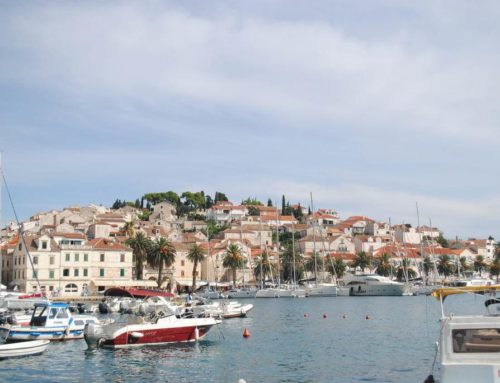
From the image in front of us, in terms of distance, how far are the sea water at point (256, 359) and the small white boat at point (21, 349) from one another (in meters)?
0.38

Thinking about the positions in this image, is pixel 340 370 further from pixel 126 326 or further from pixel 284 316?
pixel 284 316

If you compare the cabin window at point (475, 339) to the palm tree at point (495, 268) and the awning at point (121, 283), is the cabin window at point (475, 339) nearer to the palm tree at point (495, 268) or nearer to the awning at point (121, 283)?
the awning at point (121, 283)

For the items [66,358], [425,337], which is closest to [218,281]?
[425,337]

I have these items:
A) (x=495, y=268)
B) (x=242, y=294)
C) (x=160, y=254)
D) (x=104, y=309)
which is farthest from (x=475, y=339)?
(x=495, y=268)

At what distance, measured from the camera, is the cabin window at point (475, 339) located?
16.8 metres

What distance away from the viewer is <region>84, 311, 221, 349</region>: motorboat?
127 ft

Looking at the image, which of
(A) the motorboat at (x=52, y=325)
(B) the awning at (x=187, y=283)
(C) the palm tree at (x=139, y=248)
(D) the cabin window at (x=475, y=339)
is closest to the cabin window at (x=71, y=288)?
(C) the palm tree at (x=139, y=248)

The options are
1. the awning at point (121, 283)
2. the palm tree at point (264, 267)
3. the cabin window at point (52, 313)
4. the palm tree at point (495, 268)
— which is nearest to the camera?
the cabin window at point (52, 313)

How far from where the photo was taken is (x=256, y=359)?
121ft

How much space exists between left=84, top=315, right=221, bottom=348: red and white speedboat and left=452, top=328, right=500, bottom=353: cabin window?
1019 inches

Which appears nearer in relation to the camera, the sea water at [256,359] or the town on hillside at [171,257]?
the sea water at [256,359]

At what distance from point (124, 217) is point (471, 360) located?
171065 mm

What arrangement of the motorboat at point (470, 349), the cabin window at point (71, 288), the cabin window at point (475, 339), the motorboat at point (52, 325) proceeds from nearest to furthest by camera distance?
the motorboat at point (470, 349)
the cabin window at point (475, 339)
the motorboat at point (52, 325)
the cabin window at point (71, 288)

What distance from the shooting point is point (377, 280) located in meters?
128
